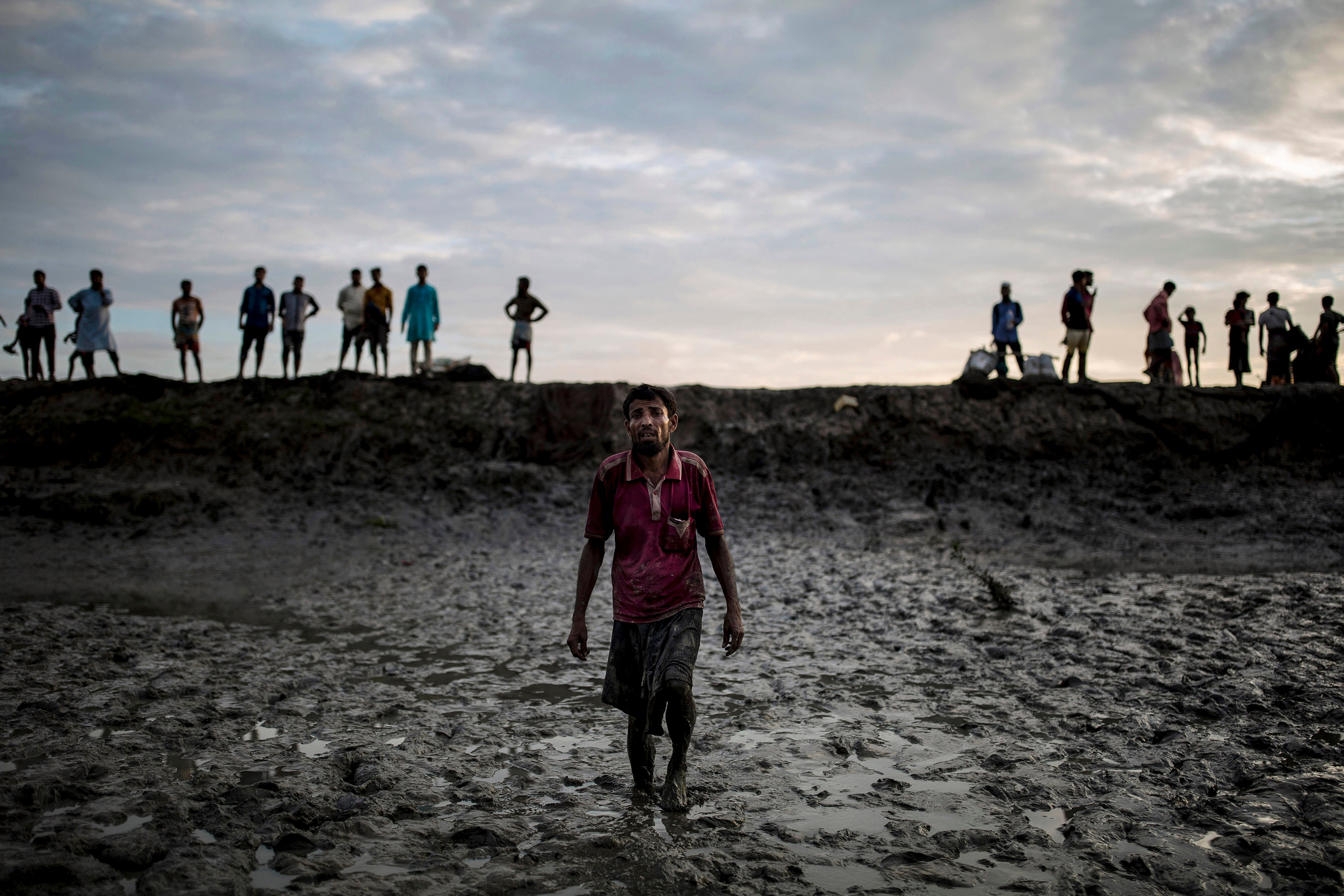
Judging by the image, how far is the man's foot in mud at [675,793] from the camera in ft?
11.3

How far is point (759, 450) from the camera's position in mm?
15328

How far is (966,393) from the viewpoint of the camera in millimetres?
16031

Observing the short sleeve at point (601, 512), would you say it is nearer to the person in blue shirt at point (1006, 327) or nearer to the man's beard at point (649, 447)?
the man's beard at point (649, 447)

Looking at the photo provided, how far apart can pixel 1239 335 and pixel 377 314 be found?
15.2 metres

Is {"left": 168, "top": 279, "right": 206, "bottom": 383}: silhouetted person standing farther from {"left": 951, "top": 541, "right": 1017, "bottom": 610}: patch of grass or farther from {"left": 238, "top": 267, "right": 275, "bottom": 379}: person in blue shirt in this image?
{"left": 951, "top": 541, "right": 1017, "bottom": 610}: patch of grass

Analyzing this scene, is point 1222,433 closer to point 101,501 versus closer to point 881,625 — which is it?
point 881,625

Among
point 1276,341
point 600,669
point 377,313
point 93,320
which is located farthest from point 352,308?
point 1276,341

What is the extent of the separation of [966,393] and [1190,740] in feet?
41.0

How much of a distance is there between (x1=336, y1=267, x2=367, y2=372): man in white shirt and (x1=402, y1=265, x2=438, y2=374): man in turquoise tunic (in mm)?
682

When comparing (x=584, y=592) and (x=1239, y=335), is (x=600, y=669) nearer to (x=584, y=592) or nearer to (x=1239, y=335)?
(x=584, y=592)

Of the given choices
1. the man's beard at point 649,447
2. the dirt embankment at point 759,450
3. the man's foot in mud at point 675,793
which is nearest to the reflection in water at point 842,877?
the man's foot in mud at point 675,793

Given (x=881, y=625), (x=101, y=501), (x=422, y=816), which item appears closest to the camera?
(x=422, y=816)

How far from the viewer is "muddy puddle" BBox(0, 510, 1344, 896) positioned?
9.61 feet

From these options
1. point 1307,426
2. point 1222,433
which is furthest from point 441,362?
point 1307,426
